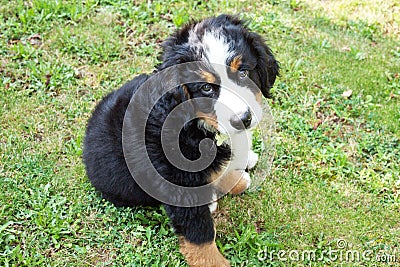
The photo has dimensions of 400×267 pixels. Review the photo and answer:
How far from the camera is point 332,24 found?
577 cm

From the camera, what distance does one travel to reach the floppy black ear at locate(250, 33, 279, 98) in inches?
126

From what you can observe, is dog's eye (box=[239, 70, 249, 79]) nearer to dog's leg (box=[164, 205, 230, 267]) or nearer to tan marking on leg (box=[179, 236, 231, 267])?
dog's leg (box=[164, 205, 230, 267])

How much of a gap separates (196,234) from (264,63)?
4.02 ft

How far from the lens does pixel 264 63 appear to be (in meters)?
3.29

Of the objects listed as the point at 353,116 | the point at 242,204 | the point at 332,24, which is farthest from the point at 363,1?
the point at 242,204

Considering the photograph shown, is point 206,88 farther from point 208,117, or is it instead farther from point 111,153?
point 111,153

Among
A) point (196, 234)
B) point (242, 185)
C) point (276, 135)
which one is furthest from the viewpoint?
point (276, 135)

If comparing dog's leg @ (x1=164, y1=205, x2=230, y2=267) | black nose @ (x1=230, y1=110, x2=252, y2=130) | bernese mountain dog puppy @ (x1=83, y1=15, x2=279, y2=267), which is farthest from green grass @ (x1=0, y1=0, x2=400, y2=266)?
black nose @ (x1=230, y1=110, x2=252, y2=130)

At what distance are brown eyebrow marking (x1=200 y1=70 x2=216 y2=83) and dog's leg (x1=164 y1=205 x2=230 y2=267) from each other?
88cm

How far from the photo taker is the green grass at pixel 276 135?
3617mm

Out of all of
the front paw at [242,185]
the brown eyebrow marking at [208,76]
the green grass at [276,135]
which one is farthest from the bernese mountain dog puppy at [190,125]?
the green grass at [276,135]

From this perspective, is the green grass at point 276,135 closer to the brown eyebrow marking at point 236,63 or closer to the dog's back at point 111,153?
the dog's back at point 111,153

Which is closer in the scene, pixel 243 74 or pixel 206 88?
pixel 206 88

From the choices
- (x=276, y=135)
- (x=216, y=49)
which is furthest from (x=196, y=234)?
(x=276, y=135)
